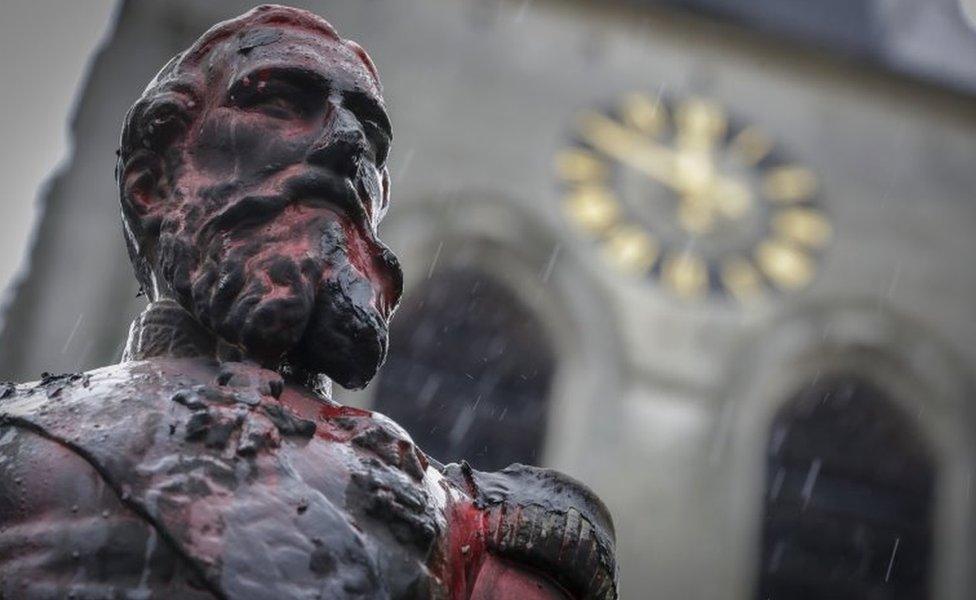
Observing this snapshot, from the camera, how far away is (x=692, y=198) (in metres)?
9.59

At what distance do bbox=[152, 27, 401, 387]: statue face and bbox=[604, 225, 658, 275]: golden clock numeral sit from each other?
7843 mm

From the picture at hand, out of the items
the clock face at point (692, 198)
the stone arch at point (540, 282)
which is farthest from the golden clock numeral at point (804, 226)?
the stone arch at point (540, 282)

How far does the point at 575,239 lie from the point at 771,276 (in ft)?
3.87

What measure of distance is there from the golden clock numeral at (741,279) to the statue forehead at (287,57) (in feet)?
26.2

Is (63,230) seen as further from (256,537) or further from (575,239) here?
(256,537)

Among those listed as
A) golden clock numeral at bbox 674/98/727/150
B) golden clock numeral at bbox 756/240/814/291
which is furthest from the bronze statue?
golden clock numeral at bbox 674/98/727/150

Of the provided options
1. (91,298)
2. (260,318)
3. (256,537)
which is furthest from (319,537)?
(91,298)

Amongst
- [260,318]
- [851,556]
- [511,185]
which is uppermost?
[260,318]

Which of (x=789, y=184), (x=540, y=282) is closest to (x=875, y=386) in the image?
(x=789, y=184)

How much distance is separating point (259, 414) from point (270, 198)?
0.57 feet

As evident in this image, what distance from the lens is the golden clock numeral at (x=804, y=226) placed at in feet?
31.1

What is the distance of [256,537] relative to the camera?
1033 millimetres

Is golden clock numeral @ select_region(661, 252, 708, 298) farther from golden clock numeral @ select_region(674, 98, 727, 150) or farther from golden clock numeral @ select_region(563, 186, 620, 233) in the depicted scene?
golden clock numeral @ select_region(674, 98, 727, 150)

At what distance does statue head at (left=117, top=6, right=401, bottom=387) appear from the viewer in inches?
46.4
